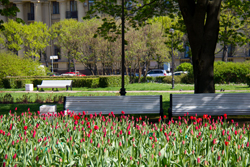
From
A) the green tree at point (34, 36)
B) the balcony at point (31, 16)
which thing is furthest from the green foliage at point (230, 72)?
the balcony at point (31, 16)

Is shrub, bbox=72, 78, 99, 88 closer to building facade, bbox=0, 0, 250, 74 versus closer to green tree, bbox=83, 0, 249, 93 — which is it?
green tree, bbox=83, 0, 249, 93

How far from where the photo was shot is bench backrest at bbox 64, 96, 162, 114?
26.1 ft

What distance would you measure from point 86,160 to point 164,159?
0.89m

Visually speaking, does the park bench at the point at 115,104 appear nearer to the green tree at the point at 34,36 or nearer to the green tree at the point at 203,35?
the green tree at the point at 203,35

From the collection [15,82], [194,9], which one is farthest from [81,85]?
[194,9]

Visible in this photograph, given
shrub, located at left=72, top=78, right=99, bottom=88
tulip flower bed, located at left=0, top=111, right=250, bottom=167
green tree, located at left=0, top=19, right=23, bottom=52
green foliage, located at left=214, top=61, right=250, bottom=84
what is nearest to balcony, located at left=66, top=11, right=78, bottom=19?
green tree, located at left=0, top=19, right=23, bottom=52

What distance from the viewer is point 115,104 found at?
7.99 meters

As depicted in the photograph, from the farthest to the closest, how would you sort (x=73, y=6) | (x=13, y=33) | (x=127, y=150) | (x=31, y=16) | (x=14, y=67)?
(x=31, y=16) → (x=73, y=6) → (x=13, y=33) → (x=14, y=67) → (x=127, y=150)

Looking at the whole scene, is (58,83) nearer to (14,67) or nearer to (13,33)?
(14,67)

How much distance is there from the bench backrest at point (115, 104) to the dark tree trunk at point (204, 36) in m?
1.96

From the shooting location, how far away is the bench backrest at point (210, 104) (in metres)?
7.81

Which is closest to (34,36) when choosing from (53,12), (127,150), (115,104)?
(53,12)

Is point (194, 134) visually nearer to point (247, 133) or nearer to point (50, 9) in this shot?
point (247, 133)

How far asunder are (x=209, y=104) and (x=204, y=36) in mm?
Answer: 2319
